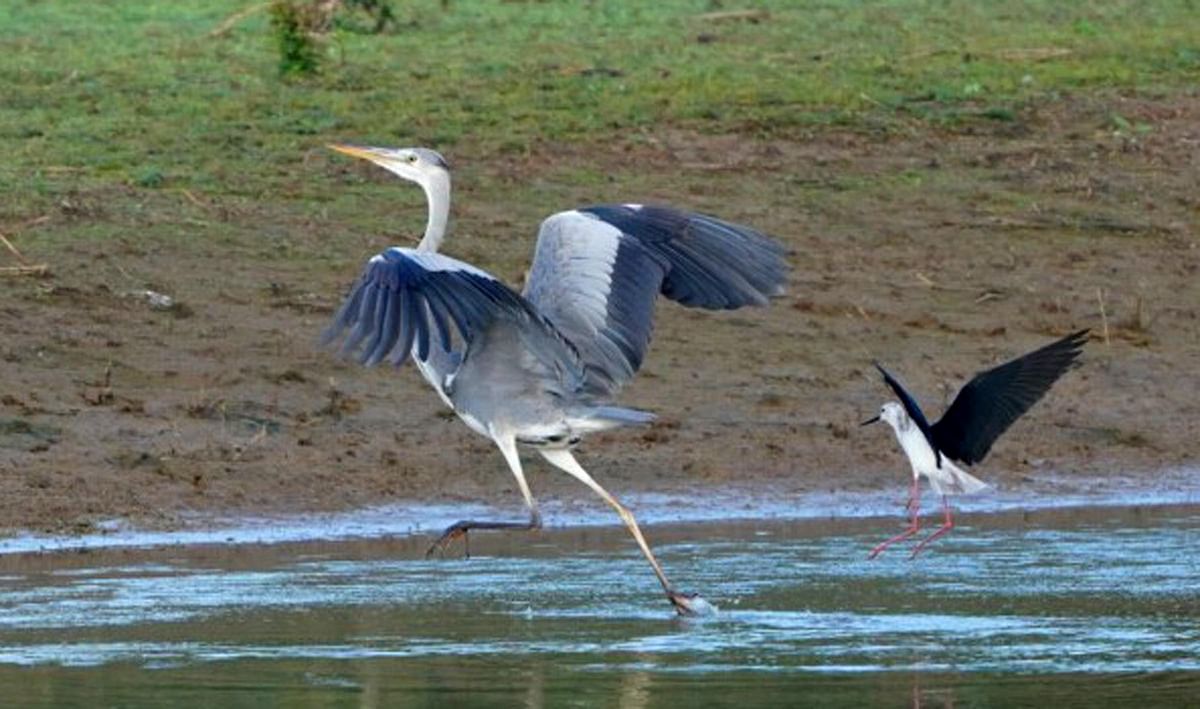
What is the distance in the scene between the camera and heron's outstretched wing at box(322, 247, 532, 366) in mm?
7492

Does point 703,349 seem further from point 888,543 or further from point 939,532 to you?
point 888,543

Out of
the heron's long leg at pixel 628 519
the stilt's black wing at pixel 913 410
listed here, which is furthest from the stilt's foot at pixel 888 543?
the heron's long leg at pixel 628 519

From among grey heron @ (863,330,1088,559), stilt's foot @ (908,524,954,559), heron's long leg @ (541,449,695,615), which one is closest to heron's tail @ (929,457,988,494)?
grey heron @ (863,330,1088,559)

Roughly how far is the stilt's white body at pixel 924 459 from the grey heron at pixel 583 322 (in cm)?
98

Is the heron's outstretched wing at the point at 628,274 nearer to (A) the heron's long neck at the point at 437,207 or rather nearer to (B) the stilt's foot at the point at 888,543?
(A) the heron's long neck at the point at 437,207

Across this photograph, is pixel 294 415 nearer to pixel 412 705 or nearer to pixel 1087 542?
pixel 1087 542

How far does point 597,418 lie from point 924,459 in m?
1.49

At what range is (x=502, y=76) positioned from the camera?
16969 mm

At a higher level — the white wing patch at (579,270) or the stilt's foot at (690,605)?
the white wing patch at (579,270)

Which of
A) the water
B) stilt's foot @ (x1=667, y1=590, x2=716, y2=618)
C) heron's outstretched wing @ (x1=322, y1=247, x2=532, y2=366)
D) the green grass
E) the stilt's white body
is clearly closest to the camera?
the water

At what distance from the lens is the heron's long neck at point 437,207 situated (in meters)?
9.38

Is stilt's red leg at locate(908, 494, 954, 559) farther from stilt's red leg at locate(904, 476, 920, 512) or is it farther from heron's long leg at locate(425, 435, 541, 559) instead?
heron's long leg at locate(425, 435, 541, 559)

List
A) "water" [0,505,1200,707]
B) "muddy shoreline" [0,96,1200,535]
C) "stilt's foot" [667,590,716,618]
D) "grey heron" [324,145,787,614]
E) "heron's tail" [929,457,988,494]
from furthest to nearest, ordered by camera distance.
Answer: "muddy shoreline" [0,96,1200,535], "heron's tail" [929,457,988,494], "grey heron" [324,145,787,614], "stilt's foot" [667,590,716,618], "water" [0,505,1200,707]

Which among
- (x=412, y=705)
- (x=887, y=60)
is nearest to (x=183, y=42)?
(x=887, y=60)
